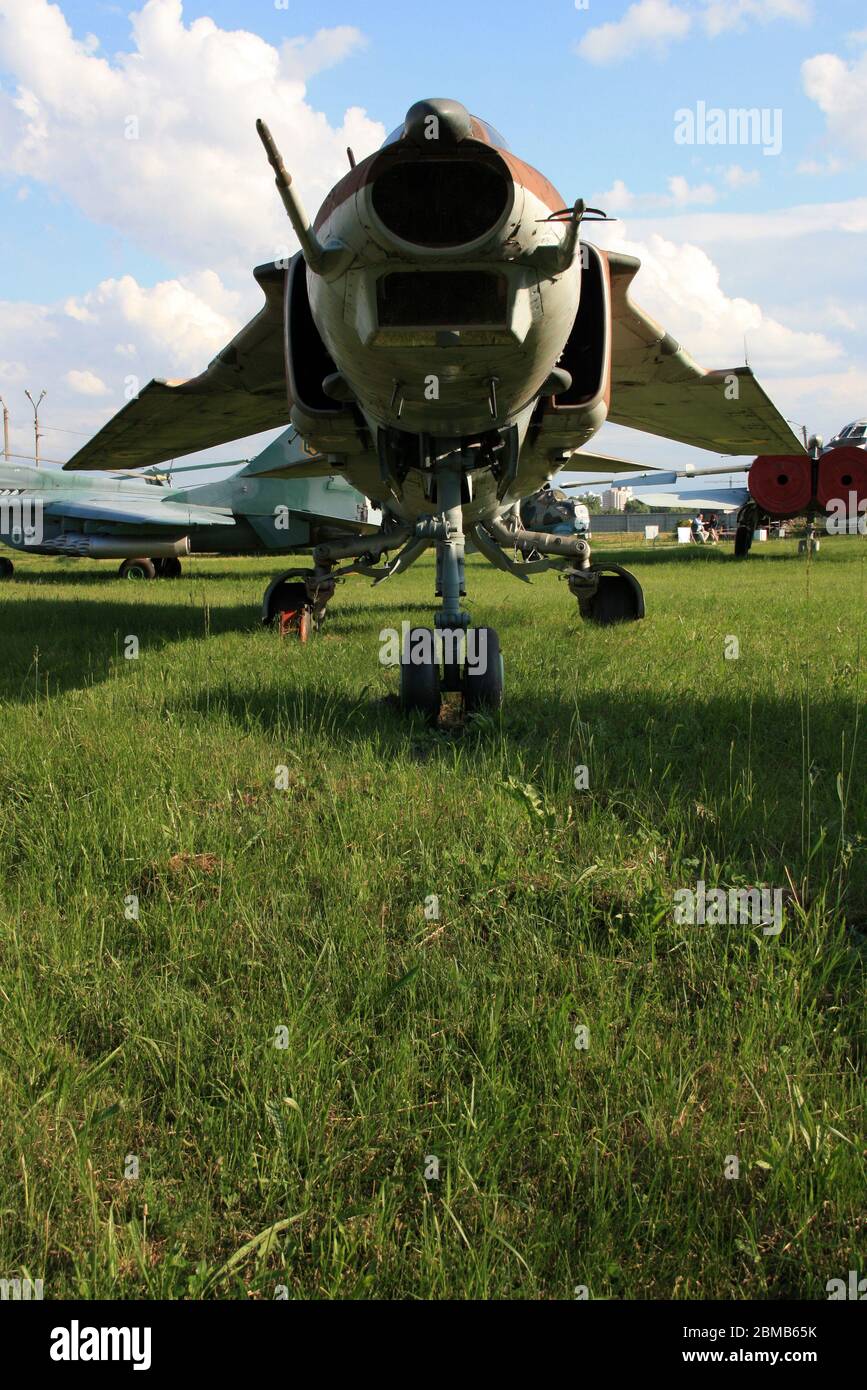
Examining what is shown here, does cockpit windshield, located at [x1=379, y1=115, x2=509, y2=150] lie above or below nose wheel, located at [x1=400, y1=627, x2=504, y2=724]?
above

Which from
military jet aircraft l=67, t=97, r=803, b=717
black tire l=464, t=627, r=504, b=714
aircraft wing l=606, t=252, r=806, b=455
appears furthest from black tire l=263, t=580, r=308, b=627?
black tire l=464, t=627, r=504, b=714

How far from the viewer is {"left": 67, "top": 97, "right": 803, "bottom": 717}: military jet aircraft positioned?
347 cm

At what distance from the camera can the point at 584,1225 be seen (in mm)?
1552

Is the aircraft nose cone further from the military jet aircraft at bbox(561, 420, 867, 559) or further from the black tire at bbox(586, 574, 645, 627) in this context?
the military jet aircraft at bbox(561, 420, 867, 559)

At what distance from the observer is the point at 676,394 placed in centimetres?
823

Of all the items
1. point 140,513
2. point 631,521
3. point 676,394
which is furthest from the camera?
→ point 631,521

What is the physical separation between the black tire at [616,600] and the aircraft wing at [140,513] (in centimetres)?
1343

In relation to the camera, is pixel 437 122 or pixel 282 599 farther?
pixel 282 599

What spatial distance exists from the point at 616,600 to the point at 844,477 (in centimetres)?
1578

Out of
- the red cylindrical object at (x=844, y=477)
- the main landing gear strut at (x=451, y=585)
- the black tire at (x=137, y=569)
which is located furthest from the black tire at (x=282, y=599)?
the red cylindrical object at (x=844, y=477)

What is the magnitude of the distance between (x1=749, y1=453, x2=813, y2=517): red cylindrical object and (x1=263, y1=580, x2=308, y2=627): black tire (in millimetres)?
16877

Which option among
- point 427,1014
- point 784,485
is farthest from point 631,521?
point 427,1014

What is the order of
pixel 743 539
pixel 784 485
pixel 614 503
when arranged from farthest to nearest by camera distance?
pixel 614 503 → pixel 743 539 → pixel 784 485

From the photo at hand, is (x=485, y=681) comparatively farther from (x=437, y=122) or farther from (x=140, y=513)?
(x=140, y=513)
